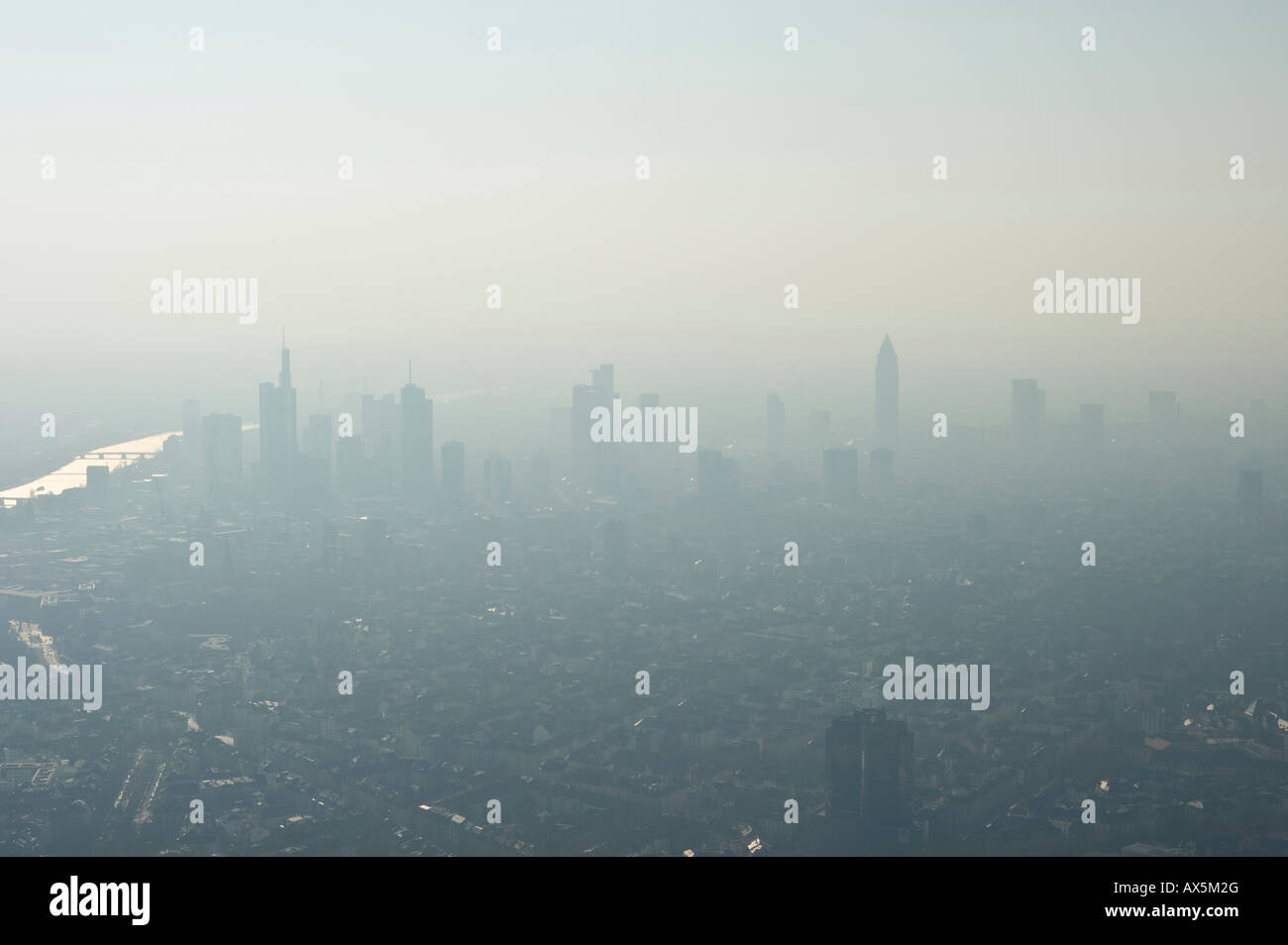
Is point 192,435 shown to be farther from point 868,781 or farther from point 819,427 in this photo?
point 868,781

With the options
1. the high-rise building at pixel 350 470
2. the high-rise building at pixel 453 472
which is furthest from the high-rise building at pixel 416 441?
the high-rise building at pixel 350 470

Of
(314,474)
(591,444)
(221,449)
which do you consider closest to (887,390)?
(591,444)

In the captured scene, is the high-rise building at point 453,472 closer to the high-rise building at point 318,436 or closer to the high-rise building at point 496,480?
the high-rise building at point 496,480

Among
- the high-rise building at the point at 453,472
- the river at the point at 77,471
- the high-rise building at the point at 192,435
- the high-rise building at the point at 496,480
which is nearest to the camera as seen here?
the river at the point at 77,471

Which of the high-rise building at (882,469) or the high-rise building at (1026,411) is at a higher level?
the high-rise building at (1026,411)
